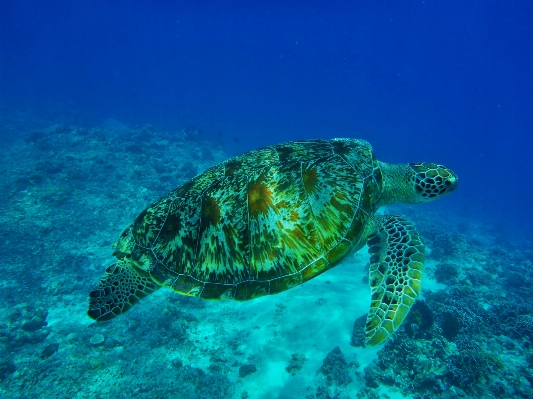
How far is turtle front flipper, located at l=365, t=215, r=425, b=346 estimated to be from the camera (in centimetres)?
288

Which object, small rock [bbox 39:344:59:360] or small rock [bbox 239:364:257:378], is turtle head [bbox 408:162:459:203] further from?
small rock [bbox 39:344:59:360]

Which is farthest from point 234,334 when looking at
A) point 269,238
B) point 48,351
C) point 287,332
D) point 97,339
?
point 269,238

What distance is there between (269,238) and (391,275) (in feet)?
5.29

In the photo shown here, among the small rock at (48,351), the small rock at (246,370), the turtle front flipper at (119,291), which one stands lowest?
the small rock at (246,370)

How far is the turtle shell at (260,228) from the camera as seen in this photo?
314 centimetres

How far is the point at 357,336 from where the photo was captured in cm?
769

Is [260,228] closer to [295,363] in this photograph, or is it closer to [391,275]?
[391,275]

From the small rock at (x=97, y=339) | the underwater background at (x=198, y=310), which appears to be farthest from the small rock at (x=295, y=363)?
the small rock at (x=97, y=339)

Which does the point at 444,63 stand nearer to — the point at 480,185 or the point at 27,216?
the point at 480,185

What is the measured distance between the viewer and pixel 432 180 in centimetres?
436

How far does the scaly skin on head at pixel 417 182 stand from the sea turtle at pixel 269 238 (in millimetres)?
772

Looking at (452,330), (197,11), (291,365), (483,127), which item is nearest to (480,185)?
(452,330)

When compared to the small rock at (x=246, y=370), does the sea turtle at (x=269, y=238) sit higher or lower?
higher

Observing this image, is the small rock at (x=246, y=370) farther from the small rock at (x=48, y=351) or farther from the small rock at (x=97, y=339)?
the small rock at (x=48, y=351)
